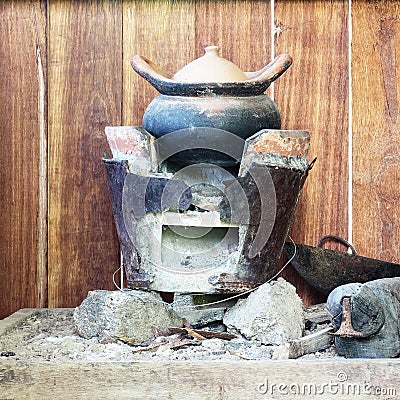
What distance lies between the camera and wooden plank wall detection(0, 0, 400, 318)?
94.7 inches

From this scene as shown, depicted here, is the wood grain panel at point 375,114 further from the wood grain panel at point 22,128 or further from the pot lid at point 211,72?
the wood grain panel at point 22,128

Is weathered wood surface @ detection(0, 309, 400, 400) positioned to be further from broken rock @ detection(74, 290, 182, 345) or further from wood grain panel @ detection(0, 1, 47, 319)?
wood grain panel @ detection(0, 1, 47, 319)

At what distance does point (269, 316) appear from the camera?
190cm

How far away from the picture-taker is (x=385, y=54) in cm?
242

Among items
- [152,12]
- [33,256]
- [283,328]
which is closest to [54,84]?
[152,12]

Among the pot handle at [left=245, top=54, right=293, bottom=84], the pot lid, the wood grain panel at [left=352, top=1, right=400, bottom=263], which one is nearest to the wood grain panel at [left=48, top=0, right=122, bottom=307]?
the pot lid

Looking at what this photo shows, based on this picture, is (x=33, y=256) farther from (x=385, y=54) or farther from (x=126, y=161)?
(x=385, y=54)

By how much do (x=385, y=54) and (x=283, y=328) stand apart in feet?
3.18

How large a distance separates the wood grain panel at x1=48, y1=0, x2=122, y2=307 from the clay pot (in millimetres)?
354

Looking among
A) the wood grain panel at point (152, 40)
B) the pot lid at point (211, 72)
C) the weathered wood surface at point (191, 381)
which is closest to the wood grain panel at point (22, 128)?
the wood grain panel at point (152, 40)

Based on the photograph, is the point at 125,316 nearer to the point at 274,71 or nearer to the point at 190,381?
the point at 190,381

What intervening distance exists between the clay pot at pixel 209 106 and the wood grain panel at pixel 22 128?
469mm

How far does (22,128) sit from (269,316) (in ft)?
3.21

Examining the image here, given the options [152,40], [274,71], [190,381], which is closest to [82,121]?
[152,40]
